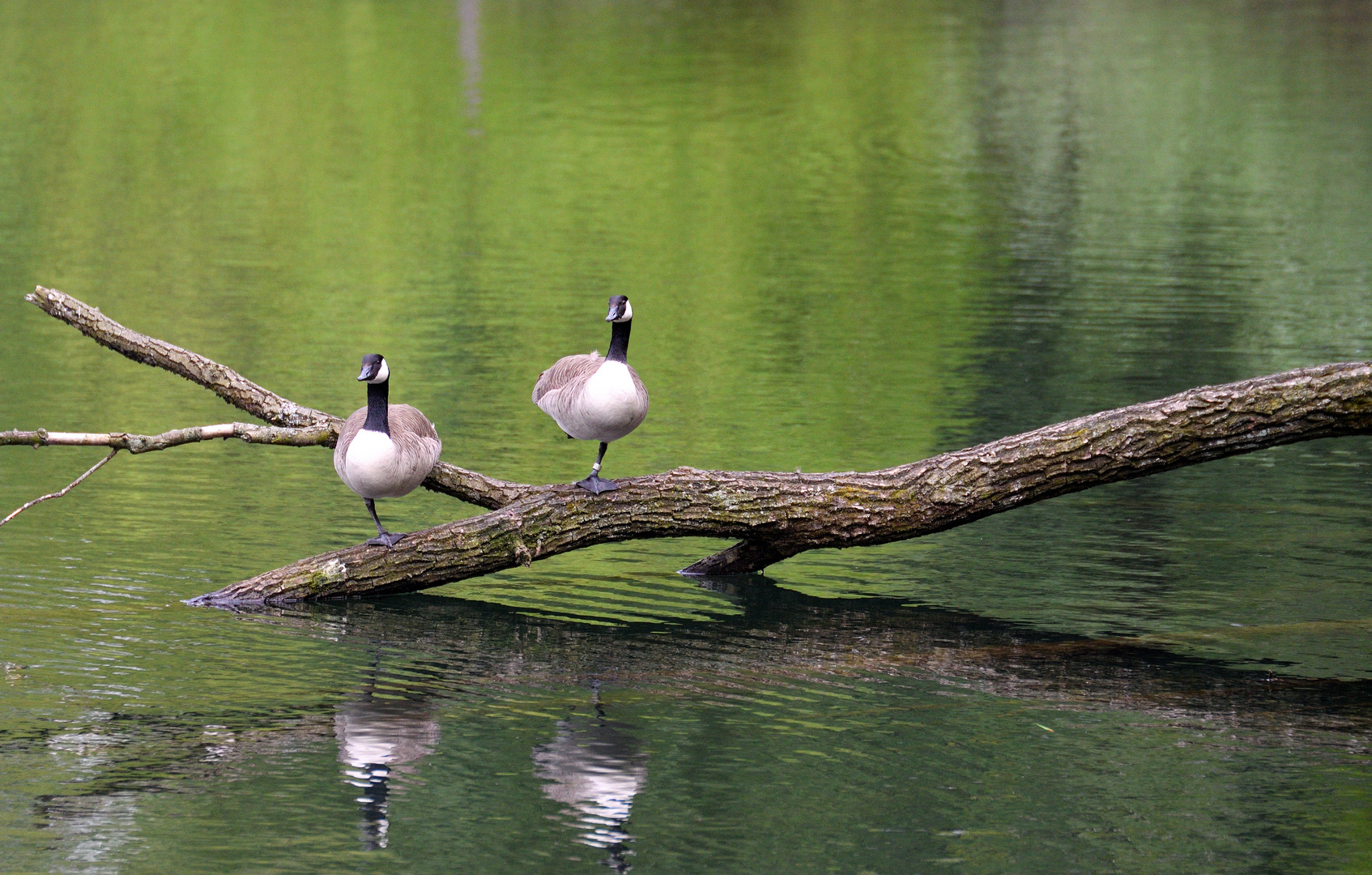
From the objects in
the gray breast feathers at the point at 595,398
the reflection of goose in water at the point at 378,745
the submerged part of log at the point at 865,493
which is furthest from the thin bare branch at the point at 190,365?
the reflection of goose in water at the point at 378,745

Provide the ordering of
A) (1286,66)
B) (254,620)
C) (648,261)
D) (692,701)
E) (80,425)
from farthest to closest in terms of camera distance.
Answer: (1286,66) → (648,261) → (80,425) → (254,620) → (692,701)

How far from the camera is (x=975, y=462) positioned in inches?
385

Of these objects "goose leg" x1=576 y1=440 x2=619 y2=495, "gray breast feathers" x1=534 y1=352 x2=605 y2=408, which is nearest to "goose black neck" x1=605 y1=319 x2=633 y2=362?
"gray breast feathers" x1=534 y1=352 x2=605 y2=408

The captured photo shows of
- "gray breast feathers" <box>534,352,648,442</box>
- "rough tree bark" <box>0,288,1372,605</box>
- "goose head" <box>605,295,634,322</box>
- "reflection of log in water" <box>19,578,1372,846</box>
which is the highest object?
"goose head" <box>605,295,634,322</box>

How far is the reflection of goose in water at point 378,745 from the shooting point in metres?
6.80

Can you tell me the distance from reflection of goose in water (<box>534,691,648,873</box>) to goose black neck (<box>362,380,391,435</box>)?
7.16 feet

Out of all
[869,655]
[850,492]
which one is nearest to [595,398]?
[850,492]

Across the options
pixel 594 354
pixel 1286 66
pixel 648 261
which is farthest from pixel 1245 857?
pixel 1286 66

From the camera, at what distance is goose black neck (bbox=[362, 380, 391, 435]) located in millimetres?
8977

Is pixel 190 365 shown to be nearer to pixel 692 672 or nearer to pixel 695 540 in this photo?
→ pixel 695 540

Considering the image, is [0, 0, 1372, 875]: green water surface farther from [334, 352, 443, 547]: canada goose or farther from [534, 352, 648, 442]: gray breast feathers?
[534, 352, 648, 442]: gray breast feathers

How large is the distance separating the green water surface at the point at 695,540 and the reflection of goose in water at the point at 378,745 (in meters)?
0.04

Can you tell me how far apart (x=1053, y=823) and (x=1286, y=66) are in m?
47.6

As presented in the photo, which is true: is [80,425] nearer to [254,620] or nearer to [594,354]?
[254,620]
